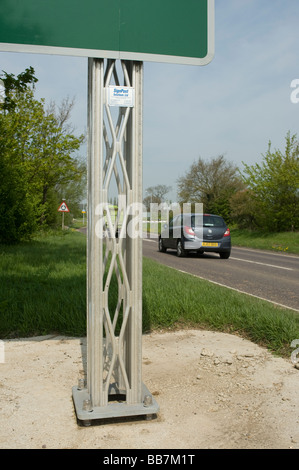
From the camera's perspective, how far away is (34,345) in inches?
158

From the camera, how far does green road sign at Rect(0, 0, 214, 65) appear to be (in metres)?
2.46

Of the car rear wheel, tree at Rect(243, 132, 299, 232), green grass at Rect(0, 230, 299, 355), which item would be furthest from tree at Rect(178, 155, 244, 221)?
green grass at Rect(0, 230, 299, 355)

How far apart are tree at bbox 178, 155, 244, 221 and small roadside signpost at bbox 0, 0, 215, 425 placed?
38.7m

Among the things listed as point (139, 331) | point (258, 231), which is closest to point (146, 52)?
point (139, 331)

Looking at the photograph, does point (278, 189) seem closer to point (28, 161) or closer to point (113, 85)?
point (28, 161)

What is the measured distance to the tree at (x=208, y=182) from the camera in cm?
4239

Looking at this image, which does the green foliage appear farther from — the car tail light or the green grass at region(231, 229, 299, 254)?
the green grass at region(231, 229, 299, 254)

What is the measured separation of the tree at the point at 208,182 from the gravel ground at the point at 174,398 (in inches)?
1488

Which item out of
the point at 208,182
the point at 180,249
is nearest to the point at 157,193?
the point at 208,182

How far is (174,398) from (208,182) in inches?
1656

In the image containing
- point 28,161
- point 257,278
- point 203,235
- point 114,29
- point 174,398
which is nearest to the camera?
point 114,29

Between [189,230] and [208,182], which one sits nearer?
[189,230]

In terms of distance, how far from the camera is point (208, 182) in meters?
43.9

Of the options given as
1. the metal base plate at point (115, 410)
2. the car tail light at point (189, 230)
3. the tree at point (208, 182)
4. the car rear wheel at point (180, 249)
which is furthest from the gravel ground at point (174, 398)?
the tree at point (208, 182)
